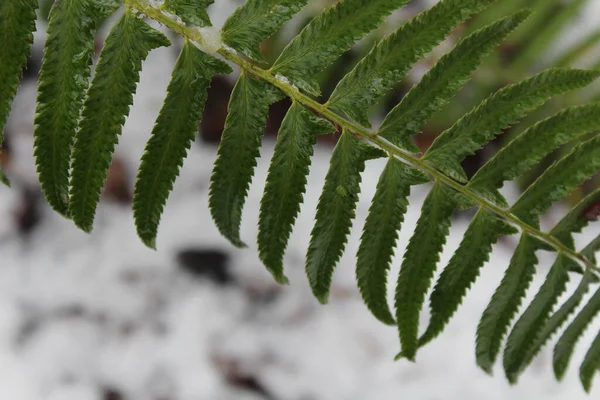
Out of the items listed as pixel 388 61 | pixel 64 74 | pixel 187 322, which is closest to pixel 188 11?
pixel 64 74

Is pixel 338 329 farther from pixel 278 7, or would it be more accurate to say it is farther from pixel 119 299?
pixel 278 7

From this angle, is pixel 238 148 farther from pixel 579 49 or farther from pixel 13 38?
pixel 579 49

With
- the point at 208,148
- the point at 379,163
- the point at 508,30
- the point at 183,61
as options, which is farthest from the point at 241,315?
the point at 508,30

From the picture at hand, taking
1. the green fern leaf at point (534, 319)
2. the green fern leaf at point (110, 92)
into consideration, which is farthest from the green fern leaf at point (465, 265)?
the green fern leaf at point (110, 92)

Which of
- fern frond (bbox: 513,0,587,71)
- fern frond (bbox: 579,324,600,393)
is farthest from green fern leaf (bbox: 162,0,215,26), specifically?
fern frond (bbox: 513,0,587,71)

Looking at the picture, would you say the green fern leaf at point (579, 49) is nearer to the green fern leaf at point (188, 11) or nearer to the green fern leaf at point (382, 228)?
the green fern leaf at point (382, 228)

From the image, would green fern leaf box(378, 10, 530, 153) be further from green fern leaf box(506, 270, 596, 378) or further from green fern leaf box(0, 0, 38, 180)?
green fern leaf box(0, 0, 38, 180)

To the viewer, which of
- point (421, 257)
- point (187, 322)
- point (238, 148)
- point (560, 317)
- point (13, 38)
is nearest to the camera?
point (13, 38)
